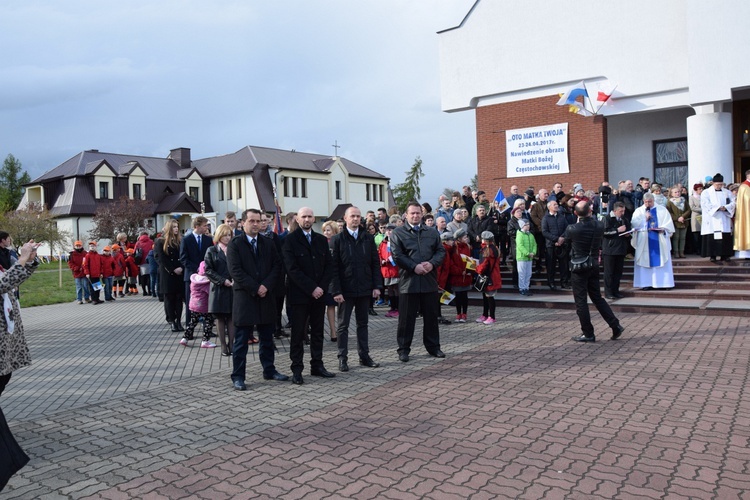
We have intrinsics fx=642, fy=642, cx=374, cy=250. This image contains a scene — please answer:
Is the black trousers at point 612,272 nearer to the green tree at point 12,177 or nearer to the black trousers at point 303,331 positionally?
the black trousers at point 303,331

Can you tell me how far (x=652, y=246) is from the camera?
1365 centimetres

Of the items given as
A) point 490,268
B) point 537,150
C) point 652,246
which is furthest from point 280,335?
point 537,150

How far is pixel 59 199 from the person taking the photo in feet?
175

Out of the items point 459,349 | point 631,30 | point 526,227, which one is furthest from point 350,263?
point 631,30

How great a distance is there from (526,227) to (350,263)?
687cm

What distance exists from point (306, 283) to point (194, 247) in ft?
13.3

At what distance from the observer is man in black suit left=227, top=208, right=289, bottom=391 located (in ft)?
24.1

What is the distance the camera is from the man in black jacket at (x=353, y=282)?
8359 millimetres

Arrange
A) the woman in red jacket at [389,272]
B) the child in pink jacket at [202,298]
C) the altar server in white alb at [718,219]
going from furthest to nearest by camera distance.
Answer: the altar server in white alb at [718,219] < the woman in red jacket at [389,272] < the child in pink jacket at [202,298]

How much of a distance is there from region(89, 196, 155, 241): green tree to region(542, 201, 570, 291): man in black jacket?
3852 cm

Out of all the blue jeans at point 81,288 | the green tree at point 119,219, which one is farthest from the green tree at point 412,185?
the blue jeans at point 81,288

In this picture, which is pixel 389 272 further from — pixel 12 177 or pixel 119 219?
pixel 12 177

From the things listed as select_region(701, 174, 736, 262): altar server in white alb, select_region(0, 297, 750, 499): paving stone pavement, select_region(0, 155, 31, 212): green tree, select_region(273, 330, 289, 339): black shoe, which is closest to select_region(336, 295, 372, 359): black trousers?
select_region(0, 297, 750, 499): paving stone pavement

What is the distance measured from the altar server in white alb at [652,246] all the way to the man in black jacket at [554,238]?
148cm
